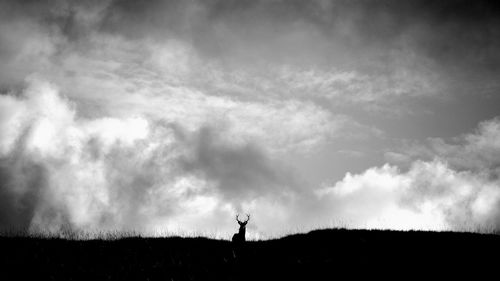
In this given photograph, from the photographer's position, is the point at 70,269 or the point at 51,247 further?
the point at 51,247

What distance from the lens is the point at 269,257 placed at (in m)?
22.2

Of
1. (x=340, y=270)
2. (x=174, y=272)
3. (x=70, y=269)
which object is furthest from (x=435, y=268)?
(x=70, y=269)

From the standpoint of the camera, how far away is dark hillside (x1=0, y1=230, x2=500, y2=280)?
736 inches

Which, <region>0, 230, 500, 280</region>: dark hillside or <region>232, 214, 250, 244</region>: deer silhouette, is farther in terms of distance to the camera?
<region>232, 214, 250, 244</region>: deer silhouette

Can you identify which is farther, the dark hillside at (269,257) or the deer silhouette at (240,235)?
the deer silhouette at (240,235)

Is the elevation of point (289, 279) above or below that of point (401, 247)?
below

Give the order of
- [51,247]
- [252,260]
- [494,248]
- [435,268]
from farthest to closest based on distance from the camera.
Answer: [51,247]
[252,260]
[494,248]
[435,268]

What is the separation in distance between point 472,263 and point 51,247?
23.9m

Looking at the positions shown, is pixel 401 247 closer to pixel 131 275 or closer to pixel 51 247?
pixel 131 275

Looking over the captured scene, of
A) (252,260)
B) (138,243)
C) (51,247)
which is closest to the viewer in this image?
(252,260)

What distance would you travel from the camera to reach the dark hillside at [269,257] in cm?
1870

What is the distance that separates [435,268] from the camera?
18.3 m

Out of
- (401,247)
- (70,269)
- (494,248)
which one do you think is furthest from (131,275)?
(494,248)

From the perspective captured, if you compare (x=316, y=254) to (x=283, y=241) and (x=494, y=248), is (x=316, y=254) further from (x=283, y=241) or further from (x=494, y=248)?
(x=494, y=248)
